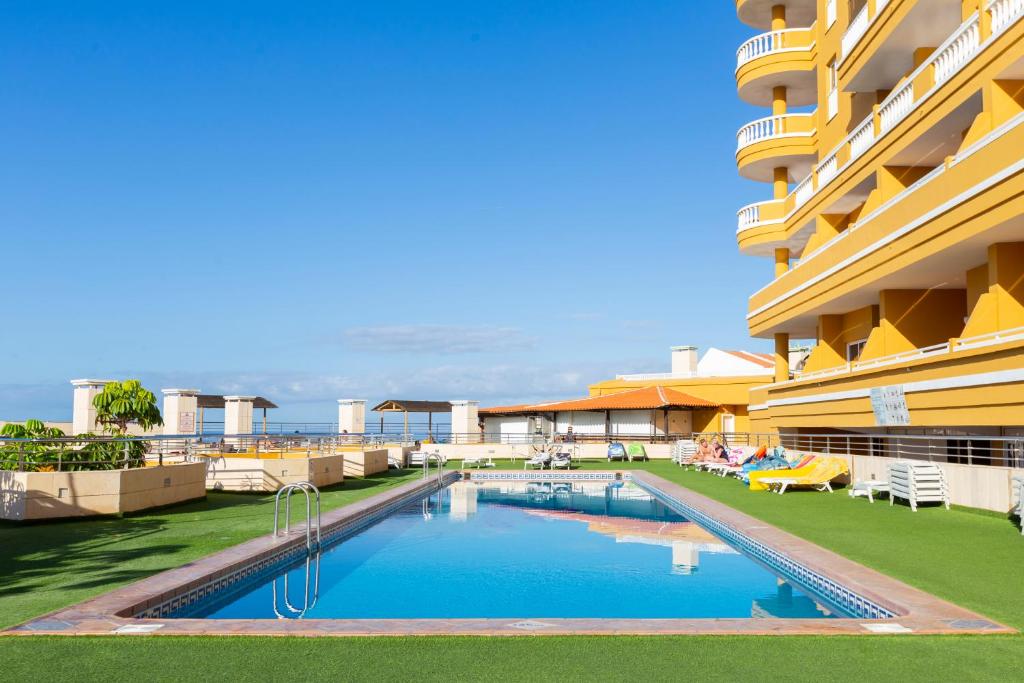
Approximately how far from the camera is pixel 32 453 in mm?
13633

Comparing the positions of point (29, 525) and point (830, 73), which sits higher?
point (830, 73)

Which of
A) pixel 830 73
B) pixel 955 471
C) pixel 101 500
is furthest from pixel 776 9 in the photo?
pixel 101 500

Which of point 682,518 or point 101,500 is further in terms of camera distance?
point 682,518

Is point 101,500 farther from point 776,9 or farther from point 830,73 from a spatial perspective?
point 776,9

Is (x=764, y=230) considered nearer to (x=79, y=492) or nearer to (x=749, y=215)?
(x=749, y=215)

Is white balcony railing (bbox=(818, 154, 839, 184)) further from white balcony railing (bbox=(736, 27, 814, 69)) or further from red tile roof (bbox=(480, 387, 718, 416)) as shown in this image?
red tile roof (bbox=(480, 387, 718, 416))

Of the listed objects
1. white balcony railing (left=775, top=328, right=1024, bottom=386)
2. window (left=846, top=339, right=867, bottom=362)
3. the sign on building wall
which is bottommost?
the sign on building wall

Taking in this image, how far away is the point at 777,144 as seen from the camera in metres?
26.3

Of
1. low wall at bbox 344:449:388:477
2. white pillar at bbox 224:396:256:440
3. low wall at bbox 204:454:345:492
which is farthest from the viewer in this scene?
white pillar at bbox 224:396:256:440

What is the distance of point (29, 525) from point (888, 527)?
1222cm

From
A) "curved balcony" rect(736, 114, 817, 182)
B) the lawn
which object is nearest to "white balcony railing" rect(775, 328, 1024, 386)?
the lawn

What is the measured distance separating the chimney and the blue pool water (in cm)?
3128

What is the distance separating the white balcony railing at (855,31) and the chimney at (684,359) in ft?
85.1

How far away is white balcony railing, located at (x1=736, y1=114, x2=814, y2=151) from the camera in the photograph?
86.3 feet
